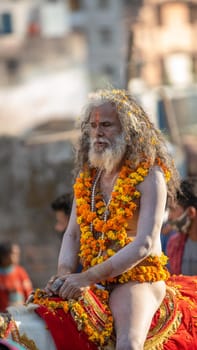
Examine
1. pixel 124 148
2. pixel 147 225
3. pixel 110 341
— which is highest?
pixel 124 148

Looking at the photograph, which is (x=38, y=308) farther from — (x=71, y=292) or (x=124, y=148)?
(x=124, y=148)

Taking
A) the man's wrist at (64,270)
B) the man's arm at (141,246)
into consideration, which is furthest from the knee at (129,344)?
the man's wrist at (64,270)

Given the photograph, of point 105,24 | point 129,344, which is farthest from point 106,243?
point 105,24

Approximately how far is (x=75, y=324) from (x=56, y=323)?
10cm

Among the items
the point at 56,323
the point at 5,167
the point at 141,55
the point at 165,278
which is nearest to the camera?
the point at 56,323

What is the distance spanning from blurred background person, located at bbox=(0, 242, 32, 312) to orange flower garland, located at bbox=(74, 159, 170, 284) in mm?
4607

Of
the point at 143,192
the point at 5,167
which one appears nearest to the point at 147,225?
the point at 143,192

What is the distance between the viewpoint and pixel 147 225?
20.8 feet

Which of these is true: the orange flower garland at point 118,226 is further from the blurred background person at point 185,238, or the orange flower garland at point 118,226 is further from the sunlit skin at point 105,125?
the blurred background person at point 185,238

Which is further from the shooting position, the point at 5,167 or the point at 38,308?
the point at 5,167

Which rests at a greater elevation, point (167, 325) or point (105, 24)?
point (105, 24)

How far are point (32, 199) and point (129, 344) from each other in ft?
33.5

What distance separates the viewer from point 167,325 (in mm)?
6375

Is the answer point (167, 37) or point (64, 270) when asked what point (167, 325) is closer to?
point (64, 270)
